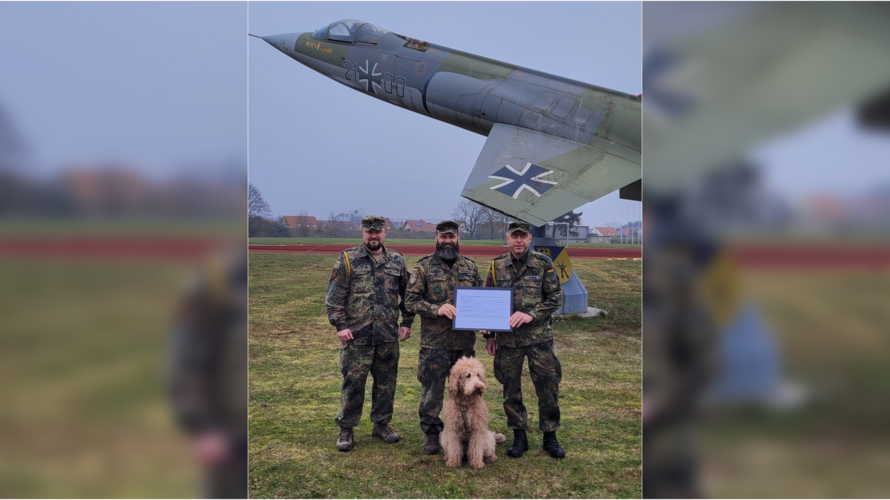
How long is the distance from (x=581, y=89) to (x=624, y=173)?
1.85m

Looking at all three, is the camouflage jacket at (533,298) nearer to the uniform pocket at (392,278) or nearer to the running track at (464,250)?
the uniform pocket at (392,278)

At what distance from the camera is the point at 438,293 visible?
496 centimetres

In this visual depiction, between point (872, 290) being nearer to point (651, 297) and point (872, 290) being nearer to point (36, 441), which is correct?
point (651, 297)

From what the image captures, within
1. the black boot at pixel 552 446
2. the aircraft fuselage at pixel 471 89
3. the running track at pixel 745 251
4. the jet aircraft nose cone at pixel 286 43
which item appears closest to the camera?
the running track at pixel 745 251

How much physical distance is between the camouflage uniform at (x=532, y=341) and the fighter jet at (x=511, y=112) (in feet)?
8.34

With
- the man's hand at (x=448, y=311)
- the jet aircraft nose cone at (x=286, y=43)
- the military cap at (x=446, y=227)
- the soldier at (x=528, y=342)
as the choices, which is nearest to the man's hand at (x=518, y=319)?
the soldier at (x=528, y=342)

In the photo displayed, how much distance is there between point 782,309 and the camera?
1.03 metres

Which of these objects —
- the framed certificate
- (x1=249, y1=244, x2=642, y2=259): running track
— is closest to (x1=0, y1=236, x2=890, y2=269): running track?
the framed certificate

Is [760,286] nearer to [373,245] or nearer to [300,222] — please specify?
[373,245]

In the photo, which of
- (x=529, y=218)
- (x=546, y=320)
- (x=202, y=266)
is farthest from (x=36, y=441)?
(x=529, y=218)

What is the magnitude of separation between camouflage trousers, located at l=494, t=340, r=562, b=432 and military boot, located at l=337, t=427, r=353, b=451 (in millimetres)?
1489

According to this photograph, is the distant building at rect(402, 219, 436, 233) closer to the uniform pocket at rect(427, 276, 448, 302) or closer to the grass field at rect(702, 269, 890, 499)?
the uniform pocket at rect(427, 276, 448, 302)

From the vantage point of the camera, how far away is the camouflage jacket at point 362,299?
497cm

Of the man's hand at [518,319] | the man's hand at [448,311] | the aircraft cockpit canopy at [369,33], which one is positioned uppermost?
the aircraft cockpit canopy at [369,33]
